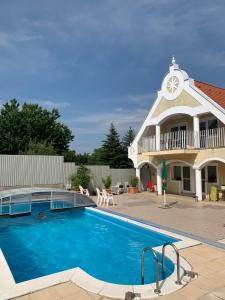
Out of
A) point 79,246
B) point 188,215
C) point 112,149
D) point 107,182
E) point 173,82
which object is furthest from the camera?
point 112,149

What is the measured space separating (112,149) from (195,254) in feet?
94.1

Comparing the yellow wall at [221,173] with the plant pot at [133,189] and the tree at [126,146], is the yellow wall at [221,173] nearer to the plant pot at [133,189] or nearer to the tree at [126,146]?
the plant pot at [133,189]

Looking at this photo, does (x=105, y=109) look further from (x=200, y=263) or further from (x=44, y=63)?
(x=200, y=263)

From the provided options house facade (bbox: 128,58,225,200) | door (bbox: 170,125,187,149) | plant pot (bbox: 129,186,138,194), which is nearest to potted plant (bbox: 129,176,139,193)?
plant pot (bbox: 129,186,138,194)

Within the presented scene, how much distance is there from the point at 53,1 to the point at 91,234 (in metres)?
10.4

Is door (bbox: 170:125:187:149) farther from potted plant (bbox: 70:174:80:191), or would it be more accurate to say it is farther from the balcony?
potted plant (bbox: 70:174:80:191)

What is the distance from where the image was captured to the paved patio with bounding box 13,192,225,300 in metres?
5.06

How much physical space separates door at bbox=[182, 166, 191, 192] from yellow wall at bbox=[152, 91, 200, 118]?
16.3 ft

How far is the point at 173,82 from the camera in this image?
1933 cm

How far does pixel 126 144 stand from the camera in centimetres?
3881

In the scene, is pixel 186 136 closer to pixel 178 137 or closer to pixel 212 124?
pixel 178 137

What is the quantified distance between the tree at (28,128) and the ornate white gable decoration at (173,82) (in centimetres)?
2108

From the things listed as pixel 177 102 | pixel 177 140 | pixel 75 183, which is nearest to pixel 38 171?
pixel 75 183

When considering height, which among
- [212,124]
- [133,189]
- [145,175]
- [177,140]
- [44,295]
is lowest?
[44,295]
